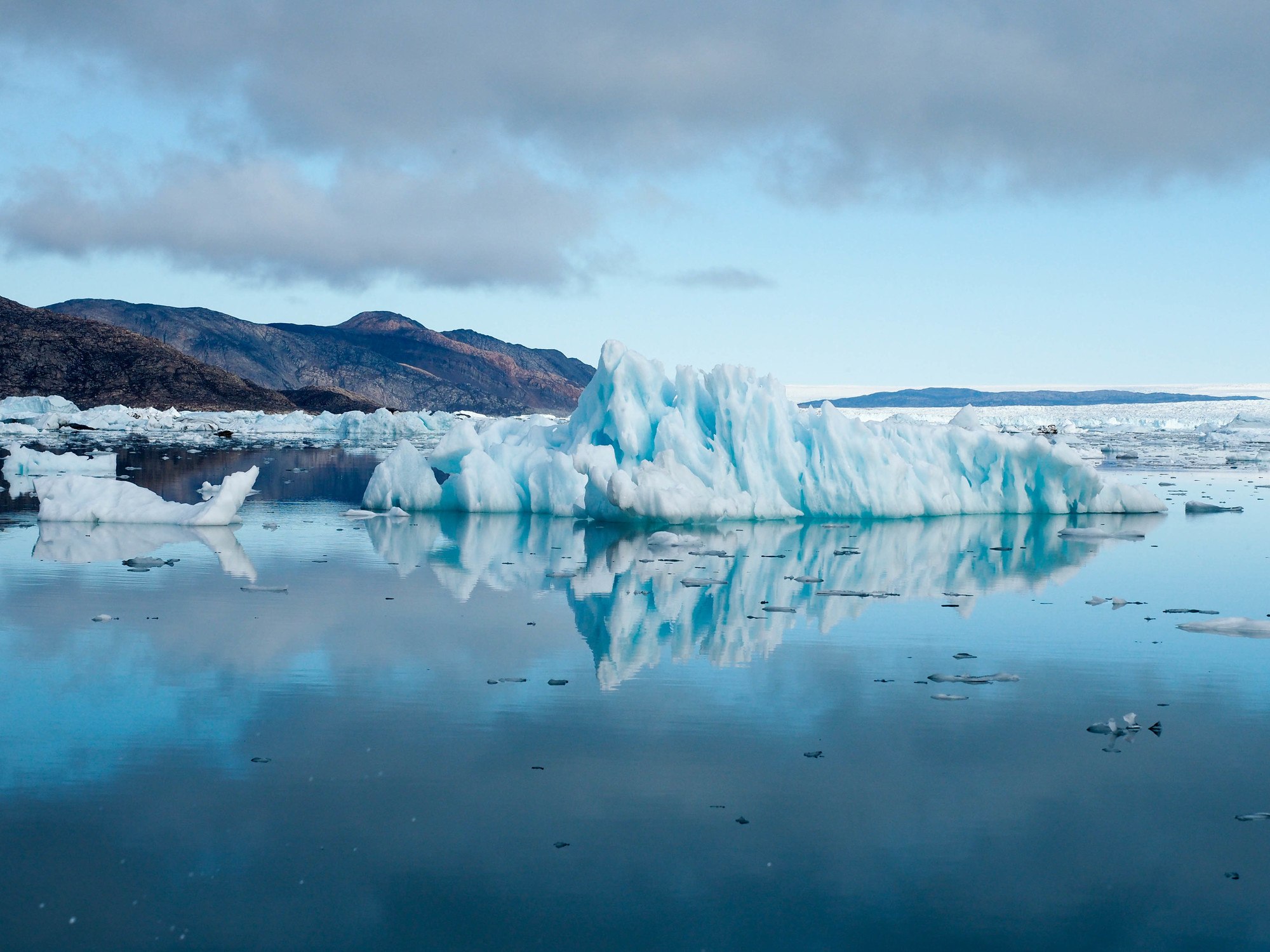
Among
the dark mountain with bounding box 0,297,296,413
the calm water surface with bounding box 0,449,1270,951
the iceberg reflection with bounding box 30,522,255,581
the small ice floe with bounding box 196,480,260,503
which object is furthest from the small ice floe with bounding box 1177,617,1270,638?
the dark mountain with bounding box 0,297,296,413

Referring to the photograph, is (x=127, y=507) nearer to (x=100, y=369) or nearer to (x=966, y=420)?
(x=966, y=420)

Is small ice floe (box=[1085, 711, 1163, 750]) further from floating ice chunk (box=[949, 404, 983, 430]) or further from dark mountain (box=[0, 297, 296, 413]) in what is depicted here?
dark mountain (box=[0, 297, 296, 413])

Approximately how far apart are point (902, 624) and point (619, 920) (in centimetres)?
533

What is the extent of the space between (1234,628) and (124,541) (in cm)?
1151

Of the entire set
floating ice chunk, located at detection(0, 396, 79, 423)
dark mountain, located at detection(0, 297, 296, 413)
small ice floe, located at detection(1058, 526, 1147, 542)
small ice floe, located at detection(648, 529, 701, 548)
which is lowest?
small ice floe, located at detection(648, 529, 701, 548)

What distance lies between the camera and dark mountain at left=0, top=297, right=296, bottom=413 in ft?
291

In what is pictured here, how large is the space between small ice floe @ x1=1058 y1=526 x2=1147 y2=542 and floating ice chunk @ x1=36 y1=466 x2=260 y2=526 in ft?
36.3

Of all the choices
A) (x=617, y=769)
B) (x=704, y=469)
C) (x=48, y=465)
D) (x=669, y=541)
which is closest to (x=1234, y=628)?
(x=617, y=769)

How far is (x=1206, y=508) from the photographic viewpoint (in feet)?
59.6

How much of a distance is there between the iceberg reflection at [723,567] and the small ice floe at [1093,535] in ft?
0.72

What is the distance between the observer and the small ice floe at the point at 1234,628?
8.23 meters

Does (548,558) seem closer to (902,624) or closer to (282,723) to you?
(902,624)

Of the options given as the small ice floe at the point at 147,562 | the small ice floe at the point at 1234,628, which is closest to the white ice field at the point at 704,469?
the small ice floe at the point at 147,562

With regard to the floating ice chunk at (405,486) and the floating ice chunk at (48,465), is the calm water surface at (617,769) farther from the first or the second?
the floating ice chunk at (48,465)
